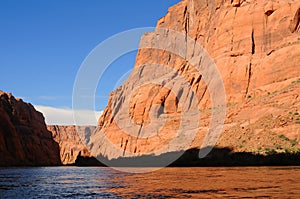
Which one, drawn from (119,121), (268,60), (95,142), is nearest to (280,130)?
(268,60)

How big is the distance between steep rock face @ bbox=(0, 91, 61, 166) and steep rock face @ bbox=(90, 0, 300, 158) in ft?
83.1

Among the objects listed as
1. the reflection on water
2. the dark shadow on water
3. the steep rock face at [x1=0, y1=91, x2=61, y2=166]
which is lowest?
the reflection on water

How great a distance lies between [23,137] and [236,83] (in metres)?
86.7

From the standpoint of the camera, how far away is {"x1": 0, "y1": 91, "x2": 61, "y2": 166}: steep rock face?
114213 millimetres

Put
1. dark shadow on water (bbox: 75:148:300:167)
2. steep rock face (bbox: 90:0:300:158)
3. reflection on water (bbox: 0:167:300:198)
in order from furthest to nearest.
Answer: steep rock face (bbox: 90:0:300:158) → dark shadow on water (bbox: 75:148:300:167) → reflection on water (bbox: 0:167:300:198)

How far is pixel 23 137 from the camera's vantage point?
131250 mm

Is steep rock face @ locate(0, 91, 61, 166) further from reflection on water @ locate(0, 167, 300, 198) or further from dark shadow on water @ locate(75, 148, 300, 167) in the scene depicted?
reflection on water @ locate(0, 167, 300, 198)

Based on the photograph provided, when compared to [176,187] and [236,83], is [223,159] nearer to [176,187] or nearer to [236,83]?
[236,83]

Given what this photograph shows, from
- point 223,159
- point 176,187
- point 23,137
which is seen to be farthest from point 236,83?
point 23,137

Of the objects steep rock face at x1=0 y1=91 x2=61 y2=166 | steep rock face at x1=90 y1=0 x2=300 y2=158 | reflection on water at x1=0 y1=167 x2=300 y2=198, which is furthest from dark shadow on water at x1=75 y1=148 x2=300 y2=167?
steep rock face at x1=0 y1=91 x2=61 y2=166

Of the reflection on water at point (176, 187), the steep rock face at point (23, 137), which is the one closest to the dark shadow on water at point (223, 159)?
the reflection on water at point (176, 187)

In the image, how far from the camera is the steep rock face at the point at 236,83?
53844 millimetres

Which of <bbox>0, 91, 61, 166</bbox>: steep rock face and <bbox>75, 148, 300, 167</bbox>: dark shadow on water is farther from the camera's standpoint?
<bbox>0, 91, 61, 166</bbox>: steep rock face

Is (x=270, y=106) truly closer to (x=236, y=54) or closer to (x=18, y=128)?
(x=236, y=54)
